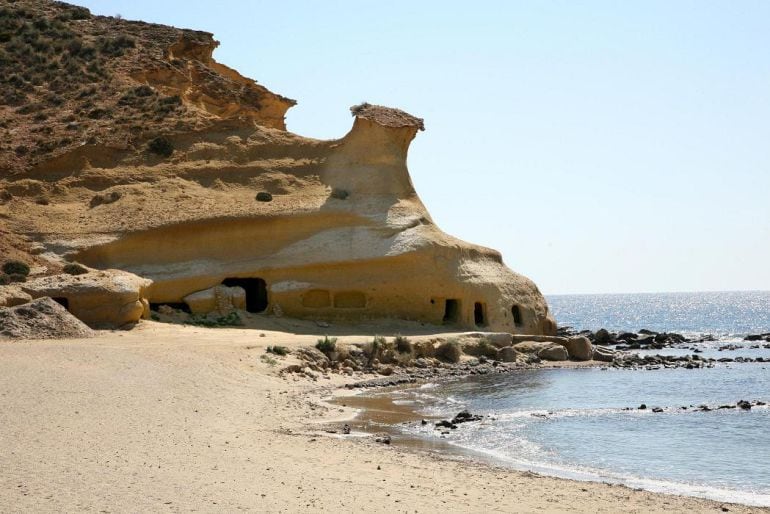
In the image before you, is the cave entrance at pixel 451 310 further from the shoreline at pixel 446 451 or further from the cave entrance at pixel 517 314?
the shoreline at pixel 446 451

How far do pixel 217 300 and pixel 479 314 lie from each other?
12181 millimetres

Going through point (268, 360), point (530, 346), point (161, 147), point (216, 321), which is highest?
point (161, 147)

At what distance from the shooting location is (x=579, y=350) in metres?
44.1

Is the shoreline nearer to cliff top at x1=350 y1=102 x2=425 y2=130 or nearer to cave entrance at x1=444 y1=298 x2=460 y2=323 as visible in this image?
cave entrance at x1=444 y1=298 x2=460 y2=323

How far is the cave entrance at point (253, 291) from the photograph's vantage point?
1697 inches

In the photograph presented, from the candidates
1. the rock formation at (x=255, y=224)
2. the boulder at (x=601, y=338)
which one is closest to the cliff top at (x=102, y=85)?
the rock formation at (x=255, y=224)

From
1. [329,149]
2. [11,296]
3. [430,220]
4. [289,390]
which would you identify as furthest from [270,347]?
[329,149]

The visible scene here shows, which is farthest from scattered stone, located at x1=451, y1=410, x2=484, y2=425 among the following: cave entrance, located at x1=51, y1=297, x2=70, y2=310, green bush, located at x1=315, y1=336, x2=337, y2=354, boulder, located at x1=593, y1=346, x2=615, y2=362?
boulder, located at x1=593, y1=346, x2=615, y2=362

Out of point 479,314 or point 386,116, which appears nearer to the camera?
point 479,314

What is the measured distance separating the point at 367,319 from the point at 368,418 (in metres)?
18.3

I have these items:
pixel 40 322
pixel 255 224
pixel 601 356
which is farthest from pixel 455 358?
pixel 40 322

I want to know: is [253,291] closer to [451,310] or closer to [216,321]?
[216,321]

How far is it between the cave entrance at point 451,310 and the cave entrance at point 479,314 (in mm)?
818

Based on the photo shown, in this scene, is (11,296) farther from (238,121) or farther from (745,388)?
(745,388)
